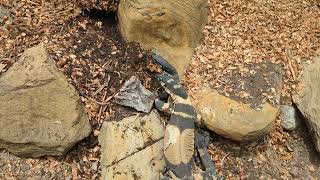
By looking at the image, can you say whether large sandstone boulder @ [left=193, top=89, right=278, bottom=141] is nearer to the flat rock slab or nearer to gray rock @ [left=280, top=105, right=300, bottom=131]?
gray rock @ [left=280, top=105, right=300, bottom=131]

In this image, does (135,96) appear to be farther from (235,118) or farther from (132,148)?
(235,118)

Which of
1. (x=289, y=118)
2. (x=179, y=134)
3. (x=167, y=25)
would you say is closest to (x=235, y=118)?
(x=179, y=134)

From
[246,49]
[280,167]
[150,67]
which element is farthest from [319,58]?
[150,67]

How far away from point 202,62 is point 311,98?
1.13m

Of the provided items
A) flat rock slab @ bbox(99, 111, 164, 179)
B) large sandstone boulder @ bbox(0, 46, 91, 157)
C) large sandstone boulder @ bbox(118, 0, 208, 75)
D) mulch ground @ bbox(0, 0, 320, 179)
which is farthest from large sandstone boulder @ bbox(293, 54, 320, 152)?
large sandstone boulder @ bbox(0, 46, 91, 157)

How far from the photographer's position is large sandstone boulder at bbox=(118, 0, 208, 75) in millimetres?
4074

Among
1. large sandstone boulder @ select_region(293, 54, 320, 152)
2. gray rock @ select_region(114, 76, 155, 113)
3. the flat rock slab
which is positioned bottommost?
the flat rock slab

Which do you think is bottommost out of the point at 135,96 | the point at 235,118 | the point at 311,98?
the point at 135,96

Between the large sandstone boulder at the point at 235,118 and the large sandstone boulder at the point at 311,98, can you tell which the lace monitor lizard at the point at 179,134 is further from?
the large sandstone boulder at the point at 311,98

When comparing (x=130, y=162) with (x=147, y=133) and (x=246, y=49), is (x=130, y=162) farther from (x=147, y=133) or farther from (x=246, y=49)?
(x=246, y=49)

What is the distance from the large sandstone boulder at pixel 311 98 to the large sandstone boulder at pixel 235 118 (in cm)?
42

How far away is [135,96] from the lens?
153 inches

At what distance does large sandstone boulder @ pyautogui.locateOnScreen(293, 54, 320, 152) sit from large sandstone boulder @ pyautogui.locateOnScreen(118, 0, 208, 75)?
117 centimetres

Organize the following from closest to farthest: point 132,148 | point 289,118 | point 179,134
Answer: point 132,148
point 179,134
point 289,118
